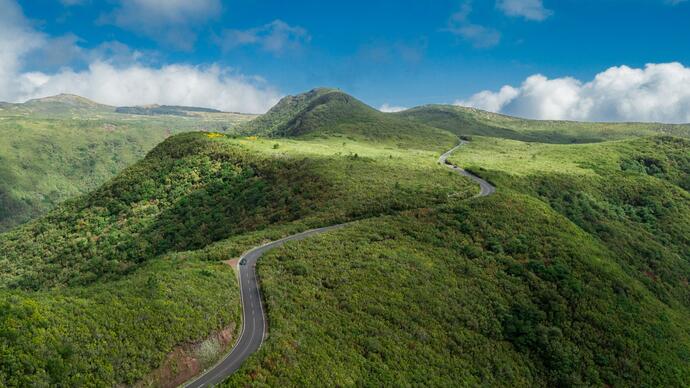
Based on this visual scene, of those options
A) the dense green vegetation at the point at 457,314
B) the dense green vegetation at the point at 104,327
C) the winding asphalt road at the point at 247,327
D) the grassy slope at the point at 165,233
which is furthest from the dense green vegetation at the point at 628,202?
the dense green vegetation at the point at 104,327

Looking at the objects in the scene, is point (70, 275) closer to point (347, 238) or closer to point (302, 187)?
point (302, 187)

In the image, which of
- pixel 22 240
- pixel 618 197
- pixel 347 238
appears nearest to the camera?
pixel 347 238

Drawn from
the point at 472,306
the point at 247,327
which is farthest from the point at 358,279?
the point at 247,327

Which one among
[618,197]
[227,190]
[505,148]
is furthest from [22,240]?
[505,148]

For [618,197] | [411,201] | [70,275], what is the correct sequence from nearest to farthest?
[70,275], [411,201], [618,197]

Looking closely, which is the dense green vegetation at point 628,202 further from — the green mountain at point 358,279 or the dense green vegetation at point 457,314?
the dense green vegetation at point 457,314

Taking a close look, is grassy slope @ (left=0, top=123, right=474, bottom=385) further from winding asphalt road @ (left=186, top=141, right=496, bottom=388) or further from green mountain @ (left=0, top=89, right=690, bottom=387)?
winding asphalt road @ (left=186, top=141, right=496, bottom=388)

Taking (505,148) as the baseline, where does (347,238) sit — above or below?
below
